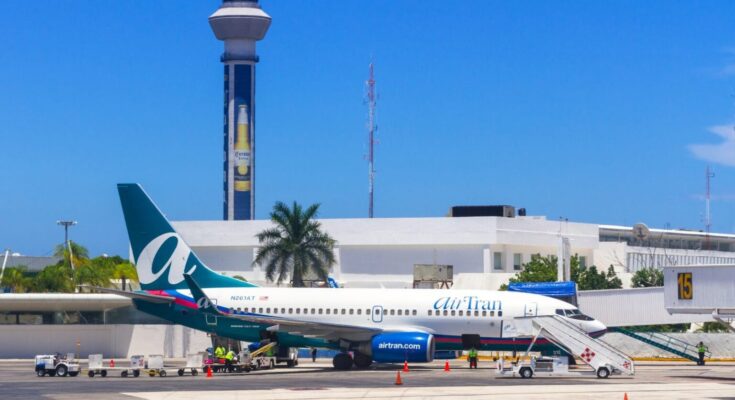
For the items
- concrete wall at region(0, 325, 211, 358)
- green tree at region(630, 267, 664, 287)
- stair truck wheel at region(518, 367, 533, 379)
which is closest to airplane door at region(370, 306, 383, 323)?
stair truck wheel at region(518, 367, 533, 379)

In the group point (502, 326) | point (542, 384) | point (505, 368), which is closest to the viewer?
point (542, 384)

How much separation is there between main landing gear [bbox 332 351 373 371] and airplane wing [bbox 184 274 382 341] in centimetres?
100

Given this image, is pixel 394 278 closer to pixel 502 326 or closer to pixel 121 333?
pixel 121 333

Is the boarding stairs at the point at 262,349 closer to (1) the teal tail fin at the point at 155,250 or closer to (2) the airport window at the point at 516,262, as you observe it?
(1) the teal tail fin at the point at 155,250

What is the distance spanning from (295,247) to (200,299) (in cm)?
4109

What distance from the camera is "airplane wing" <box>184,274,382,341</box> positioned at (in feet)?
189

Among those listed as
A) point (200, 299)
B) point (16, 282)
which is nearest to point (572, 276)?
point (200, 299)

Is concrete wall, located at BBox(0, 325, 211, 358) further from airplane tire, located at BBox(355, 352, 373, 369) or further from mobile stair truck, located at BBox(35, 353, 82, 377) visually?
mobile stair truck, located at BBox(35, 353, 82, 377)

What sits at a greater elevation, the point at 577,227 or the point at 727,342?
the point at 577,227

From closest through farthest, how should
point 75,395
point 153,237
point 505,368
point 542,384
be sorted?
point 75,395 → point 542,384 → point 505,368 → point 153,237

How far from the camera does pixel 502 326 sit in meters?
57.7

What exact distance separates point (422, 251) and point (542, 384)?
198 ft

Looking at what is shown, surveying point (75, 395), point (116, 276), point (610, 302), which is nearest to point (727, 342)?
point (610, 302)

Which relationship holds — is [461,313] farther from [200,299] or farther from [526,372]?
[200,299]
